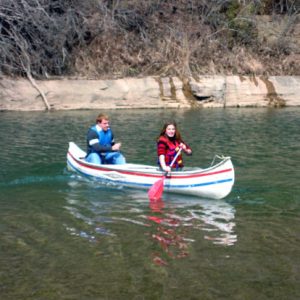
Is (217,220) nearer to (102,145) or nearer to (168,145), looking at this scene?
(168,145)

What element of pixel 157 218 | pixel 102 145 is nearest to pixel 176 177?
pixel 157 218

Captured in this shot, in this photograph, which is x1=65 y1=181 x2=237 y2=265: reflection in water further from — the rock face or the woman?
the rock face

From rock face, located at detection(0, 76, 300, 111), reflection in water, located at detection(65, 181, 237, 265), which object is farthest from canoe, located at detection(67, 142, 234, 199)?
rock face, located at detection(0, 76, 300, 111)

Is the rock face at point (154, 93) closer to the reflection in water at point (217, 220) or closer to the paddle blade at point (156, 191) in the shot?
the paddle blade at point (156, 191)

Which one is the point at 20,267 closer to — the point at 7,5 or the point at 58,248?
the point at 58,248

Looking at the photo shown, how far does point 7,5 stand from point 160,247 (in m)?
21.7

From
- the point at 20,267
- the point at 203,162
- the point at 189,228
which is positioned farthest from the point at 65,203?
the point at 203,162

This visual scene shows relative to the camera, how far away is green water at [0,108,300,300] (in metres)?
6.10

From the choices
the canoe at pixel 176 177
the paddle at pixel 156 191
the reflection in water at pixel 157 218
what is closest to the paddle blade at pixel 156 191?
the paddle at pixel 156 191

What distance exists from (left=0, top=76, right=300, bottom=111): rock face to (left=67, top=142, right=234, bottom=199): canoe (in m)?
14.7

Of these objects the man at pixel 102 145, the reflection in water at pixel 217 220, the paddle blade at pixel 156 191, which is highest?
the man at pixel 102 145

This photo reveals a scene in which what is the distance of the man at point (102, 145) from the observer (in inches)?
474

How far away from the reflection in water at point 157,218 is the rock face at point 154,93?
16015 mm

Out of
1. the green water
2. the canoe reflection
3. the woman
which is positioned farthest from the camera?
the woman
